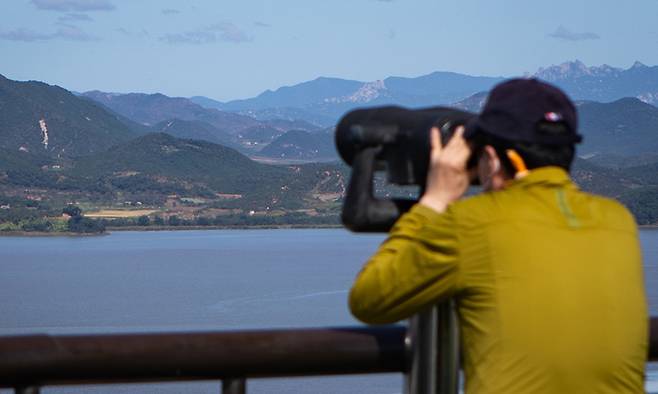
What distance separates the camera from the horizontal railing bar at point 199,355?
194 centimetres

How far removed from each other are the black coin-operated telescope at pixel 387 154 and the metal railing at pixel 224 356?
215 mm

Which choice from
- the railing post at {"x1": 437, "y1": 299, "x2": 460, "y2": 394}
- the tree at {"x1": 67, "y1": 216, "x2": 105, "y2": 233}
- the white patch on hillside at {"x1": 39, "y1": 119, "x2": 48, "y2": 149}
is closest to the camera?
the railing post at {"x1": 437, "y1": 299, "x2": 460, "y2": 394}

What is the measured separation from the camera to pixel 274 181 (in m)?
107

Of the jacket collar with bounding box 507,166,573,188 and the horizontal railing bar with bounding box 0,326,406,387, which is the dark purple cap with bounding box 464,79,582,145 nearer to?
the jacket collar with bounding box 507,166,573,188

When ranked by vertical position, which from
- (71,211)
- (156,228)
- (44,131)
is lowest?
(156,228)

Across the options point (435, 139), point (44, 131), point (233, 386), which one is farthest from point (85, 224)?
point (435, 139)

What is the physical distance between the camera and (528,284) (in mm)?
1630

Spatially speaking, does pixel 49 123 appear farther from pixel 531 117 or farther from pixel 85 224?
pixel 531 117

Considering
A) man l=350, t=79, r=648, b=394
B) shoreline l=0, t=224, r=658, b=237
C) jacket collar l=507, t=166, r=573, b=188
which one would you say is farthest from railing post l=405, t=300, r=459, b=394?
shoreline l=0, t=224, r=658, b=237

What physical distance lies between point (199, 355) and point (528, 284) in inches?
25.9

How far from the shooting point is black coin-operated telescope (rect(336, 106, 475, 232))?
177 cm

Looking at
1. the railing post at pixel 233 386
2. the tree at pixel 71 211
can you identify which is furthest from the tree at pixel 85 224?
the railing post at pixel 233 386

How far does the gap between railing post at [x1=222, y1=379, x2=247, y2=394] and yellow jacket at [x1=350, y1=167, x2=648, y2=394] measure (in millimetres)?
457

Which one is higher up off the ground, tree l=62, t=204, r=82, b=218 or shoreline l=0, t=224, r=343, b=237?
tree l=62, t=204, r=82, b=218
